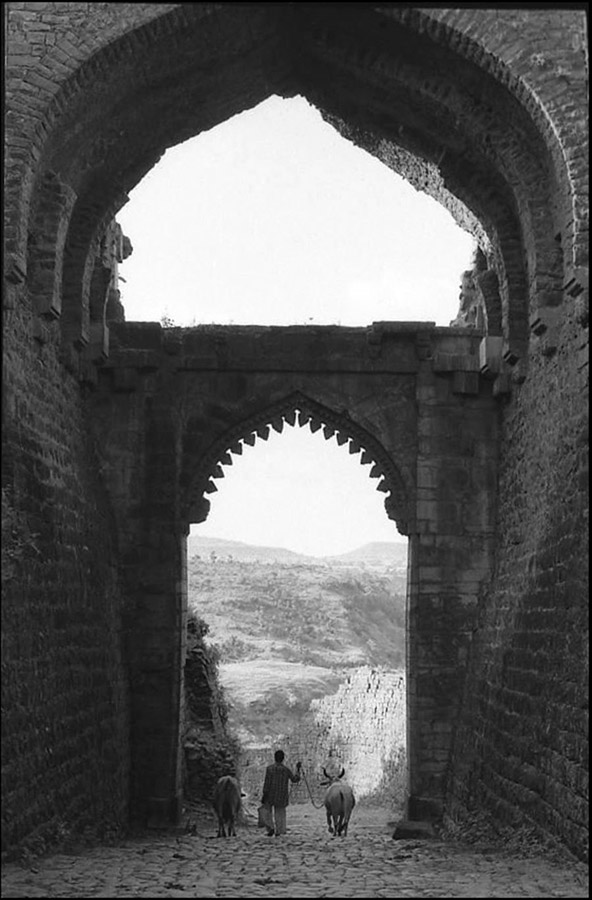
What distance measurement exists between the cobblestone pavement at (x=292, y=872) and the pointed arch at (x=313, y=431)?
359cm

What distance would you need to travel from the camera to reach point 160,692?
11.3 meters

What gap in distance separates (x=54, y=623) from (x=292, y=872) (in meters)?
2.85

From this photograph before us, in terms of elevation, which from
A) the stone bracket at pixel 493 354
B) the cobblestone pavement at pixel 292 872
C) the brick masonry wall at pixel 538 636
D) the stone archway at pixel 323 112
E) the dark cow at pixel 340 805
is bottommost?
the dark cow at pixel 340 805

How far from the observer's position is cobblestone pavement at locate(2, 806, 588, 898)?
5.85 meters

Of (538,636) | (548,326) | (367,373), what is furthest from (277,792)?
(548,326)

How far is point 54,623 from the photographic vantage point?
8.48 meters

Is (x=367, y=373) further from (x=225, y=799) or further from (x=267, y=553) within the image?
(x=267, y=553)

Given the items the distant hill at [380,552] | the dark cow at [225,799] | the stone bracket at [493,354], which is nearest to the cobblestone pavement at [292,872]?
the dark cow at [225,799]

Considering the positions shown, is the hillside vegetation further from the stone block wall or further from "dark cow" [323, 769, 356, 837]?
"dark cow" [323, 769, 356, 837]

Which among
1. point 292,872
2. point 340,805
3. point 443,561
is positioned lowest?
point 340,805

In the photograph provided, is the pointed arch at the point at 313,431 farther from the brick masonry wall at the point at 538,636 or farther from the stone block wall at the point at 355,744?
the stone block wall at the point at 355,744

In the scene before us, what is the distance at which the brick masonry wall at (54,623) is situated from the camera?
734 cm

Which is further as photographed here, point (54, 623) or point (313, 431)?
point (313, 431)

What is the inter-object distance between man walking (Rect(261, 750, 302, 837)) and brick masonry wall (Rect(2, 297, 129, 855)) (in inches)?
59.4
